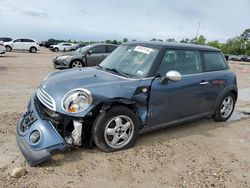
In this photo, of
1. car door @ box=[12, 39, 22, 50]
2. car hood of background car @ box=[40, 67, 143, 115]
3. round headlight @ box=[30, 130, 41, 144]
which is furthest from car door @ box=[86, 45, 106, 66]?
car door @ box=[12, 39, 22, 50]

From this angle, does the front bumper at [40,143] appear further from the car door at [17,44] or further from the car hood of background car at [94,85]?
the car door at [17,44]

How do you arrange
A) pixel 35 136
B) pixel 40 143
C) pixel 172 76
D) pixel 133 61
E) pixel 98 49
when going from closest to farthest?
pixel 40 143, pixel 35 136, pixel 172 76, pixel 133 61, pixel 98 49

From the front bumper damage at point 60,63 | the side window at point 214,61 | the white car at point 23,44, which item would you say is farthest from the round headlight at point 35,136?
the white car at point 23,44

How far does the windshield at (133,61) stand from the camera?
5.14 meters

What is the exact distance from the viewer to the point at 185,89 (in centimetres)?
550

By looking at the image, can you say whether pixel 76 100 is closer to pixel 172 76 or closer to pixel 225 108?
pixel 172 76

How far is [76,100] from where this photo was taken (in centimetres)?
432

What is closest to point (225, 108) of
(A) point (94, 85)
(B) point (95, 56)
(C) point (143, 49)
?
(C) point (143, 49)

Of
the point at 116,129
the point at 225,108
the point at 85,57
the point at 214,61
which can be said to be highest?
the point at 214,61

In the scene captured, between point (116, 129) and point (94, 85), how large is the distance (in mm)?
720

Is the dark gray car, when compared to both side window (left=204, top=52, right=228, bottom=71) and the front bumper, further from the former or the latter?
the front bumper

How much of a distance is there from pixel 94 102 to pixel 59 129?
61 centimetres

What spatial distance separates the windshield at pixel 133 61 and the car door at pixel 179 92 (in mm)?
223

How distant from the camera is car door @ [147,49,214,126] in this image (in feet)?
16.6
